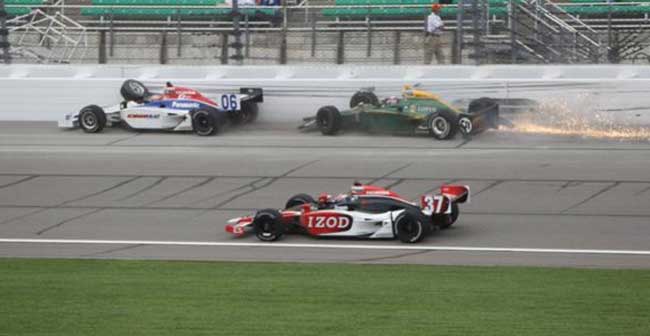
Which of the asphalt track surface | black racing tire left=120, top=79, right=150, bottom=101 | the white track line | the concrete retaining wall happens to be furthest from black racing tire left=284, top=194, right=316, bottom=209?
black racing tire left=120, top=79, right=150, bottom=101

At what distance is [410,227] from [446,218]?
0.77m

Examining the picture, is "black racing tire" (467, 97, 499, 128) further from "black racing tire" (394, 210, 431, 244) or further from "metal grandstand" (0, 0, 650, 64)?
"black racing tire" (394, 210, 431, 244)

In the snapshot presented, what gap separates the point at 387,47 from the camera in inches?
968

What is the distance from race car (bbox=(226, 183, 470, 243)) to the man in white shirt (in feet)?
33.8

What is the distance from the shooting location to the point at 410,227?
44.7 ft

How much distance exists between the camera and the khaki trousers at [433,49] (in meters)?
24.2

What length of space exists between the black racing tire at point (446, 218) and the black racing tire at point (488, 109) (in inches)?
289

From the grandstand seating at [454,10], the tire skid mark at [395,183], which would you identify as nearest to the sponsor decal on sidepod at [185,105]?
the grandstand seating at [454,10]

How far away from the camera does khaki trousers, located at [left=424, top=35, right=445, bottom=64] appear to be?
24219 millimetres

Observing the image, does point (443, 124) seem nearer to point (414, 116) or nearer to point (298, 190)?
point (414, 116)

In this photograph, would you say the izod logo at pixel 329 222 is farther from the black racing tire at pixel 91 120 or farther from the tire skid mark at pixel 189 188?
the black racing tire at pixel 91 120

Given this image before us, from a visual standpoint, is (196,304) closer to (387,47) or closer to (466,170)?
(466,170)

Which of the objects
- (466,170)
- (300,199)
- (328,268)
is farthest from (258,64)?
(328,268)

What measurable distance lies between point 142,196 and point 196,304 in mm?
6601
